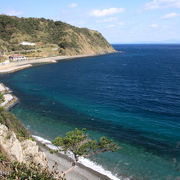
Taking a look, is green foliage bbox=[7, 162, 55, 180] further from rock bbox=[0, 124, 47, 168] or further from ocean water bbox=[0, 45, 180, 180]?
A: ocean water bbox=[0, 45, 180, 180]

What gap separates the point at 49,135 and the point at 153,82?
76534mm

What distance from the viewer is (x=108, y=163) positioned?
4316 centimetres

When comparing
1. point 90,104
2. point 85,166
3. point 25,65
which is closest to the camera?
point 85,166

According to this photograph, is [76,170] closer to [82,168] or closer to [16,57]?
[82,168]

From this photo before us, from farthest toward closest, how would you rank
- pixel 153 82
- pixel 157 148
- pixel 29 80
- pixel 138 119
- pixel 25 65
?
pixel 25 65, pixel 29 80, pixel 153 82, pixel 138 119, pixel 157 148

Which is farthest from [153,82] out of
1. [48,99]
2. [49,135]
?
[49,135]

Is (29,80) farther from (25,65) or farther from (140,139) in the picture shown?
(140,139)

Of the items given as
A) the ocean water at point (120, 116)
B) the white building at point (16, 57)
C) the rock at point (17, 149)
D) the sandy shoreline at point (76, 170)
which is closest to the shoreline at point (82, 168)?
the sandy shoreline at point (76, 170)

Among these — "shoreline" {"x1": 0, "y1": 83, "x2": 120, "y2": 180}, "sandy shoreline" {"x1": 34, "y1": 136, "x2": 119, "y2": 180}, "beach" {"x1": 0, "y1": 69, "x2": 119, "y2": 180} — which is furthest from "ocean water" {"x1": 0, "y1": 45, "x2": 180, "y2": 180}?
"sandy shoreline" {"x1": 34, "y1": 136, "x2": 119, "y2": 180}

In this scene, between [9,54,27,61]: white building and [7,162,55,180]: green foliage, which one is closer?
[7,162,55,180]: green foliage

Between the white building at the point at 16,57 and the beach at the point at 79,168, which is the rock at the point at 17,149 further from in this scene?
the white building at the point at 16,57

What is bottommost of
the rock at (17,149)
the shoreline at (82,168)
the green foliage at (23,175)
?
the shoreline at (82,168)

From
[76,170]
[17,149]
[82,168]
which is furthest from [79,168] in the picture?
[17,149]

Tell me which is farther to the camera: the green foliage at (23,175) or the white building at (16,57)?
the white building at (16,57)
